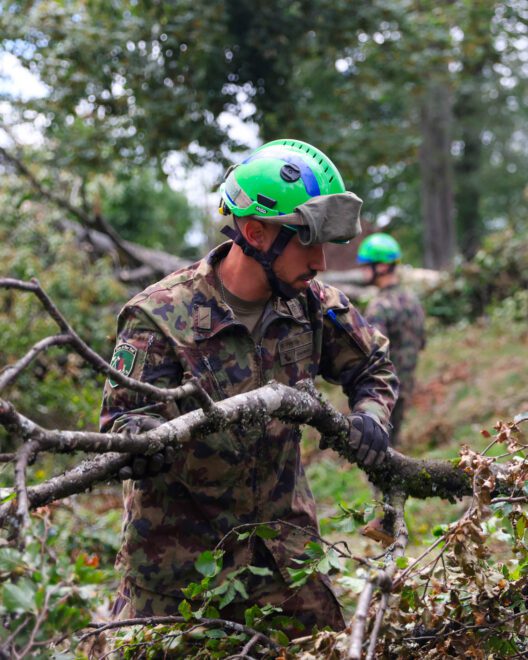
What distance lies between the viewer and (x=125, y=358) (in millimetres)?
3006

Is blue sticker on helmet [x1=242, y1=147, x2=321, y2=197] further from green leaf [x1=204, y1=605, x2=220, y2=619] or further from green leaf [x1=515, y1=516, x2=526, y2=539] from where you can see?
green leaf [x1=204, y1=605, x2=220, y2=619]

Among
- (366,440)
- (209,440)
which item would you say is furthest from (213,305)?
(366,440)

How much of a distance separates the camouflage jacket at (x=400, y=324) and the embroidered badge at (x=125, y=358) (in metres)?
4.69

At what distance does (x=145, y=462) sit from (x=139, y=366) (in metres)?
0.61

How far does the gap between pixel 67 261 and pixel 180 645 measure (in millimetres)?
9021

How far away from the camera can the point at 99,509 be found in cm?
938

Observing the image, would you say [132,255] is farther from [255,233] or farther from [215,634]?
[215,634]

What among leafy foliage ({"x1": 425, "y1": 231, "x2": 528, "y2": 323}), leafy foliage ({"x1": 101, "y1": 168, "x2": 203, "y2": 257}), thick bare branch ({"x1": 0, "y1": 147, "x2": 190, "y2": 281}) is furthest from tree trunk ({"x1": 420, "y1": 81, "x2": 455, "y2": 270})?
thick bare branch ({"x1": 0, "y1": 147, "x2": 190, "y2": 281})

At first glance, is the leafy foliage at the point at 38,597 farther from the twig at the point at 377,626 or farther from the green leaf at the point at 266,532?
the green leaf at the point at 266,532

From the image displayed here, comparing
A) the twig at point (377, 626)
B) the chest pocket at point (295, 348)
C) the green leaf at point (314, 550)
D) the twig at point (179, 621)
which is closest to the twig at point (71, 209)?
the chest pocket at point (295, 348)

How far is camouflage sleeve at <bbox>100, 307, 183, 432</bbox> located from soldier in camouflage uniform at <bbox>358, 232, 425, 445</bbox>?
4.54 meters

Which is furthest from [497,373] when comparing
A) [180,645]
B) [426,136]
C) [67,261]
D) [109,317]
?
[426,136]

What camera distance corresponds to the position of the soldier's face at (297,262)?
3.14 m

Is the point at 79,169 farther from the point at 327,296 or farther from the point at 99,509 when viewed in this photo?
the point at 327,296
